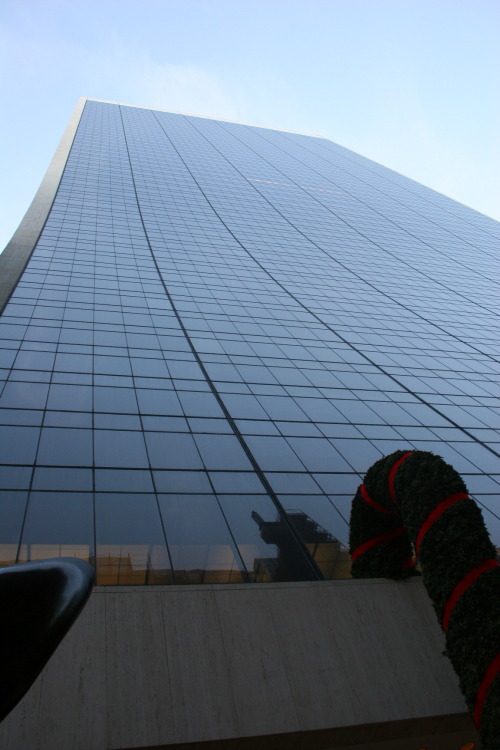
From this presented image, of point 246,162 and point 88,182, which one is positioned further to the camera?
point 246,162

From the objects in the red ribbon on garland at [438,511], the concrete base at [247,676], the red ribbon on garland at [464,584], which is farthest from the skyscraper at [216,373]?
the red ribbon on garland at [464,584]

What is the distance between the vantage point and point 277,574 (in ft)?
34.7

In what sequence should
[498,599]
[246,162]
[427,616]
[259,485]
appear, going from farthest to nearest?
[246,162] → [259,485] → [427,616] → [498,599]

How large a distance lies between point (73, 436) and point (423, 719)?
32.3 feet

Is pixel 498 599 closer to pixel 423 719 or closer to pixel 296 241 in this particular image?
pixel 423 719

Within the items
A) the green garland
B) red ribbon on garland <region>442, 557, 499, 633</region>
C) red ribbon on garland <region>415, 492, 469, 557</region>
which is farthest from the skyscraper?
red ribbon on garland <region>442, 557, 499, 633</region>

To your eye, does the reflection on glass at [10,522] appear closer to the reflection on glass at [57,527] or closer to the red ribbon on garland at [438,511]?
the reflection on glass at [57,527]

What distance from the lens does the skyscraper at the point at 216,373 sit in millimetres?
11539

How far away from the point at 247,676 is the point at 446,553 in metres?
3.22

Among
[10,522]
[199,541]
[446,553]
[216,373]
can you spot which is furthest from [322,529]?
[216,373]

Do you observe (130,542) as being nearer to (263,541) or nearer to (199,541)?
(199,541)

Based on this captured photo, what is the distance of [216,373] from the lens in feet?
68.9

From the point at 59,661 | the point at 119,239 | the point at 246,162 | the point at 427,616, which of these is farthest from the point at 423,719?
the point at 246,162

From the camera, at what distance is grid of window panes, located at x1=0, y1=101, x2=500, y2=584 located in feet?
37.9
